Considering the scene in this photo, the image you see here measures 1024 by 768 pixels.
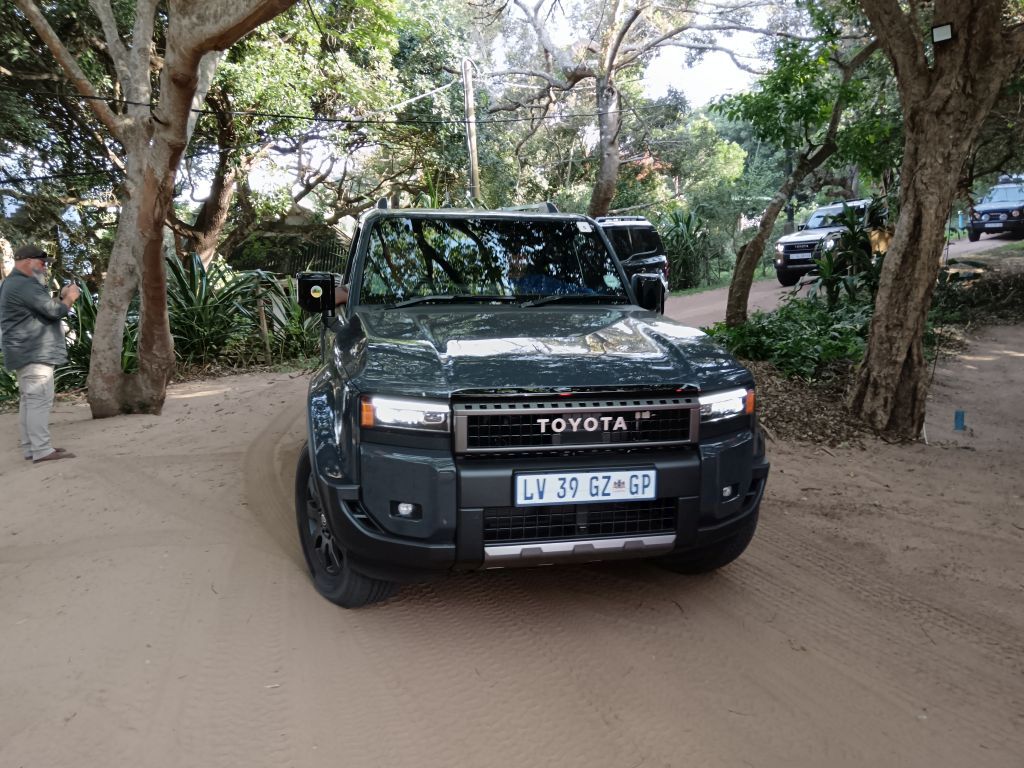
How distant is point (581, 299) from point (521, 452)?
60.5 inches

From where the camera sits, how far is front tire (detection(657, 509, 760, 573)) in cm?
335

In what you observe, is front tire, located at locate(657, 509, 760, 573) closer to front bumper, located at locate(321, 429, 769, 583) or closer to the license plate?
front bumper, located at locate(321, 429, 769, 583)

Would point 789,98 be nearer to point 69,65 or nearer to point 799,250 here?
point 69,65

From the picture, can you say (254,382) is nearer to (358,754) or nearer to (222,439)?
(222,439)

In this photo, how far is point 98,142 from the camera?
14.2m

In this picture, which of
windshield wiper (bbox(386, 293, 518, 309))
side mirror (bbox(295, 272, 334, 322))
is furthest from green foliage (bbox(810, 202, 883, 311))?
side mirror (bbox(295, 272, 334, 322))

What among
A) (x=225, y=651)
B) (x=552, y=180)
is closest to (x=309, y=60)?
(x=225, y=651)

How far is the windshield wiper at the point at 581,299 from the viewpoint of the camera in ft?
13.3

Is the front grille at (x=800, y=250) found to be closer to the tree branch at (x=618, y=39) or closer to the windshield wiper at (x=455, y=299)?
the tree branch at (x=618, y=39)

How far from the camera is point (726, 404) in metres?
3.09

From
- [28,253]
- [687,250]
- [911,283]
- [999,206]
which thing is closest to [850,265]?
[911,283]

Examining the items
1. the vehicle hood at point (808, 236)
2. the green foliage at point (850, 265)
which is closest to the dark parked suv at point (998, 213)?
the vehicle hood at point (808, 236)

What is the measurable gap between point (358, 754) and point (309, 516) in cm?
143

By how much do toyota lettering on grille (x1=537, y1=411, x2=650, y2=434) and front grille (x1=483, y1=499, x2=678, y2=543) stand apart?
11.3 inches
